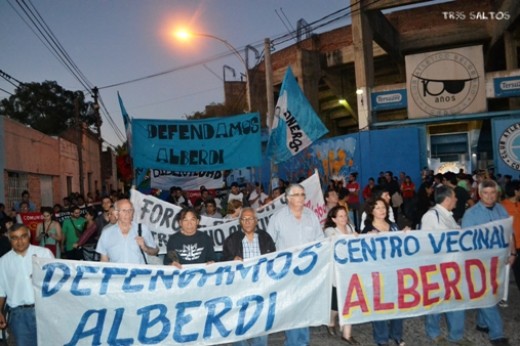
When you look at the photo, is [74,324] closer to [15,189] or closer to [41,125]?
[15,189]

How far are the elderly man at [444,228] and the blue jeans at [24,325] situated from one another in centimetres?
381

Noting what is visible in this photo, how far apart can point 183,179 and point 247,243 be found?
6.70 m

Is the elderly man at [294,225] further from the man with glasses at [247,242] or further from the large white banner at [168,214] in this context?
the large white banner at [168,214]

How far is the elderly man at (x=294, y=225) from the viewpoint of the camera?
555 cm

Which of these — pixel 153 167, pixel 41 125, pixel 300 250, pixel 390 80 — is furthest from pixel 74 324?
pixel 41 125

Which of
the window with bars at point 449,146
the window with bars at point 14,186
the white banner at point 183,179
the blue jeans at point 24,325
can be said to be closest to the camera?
the blue jeans at point 24,325

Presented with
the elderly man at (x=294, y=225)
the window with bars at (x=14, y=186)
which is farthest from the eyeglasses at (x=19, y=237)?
the window with bars at (x=14, y=186)

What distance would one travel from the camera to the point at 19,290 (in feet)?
14.8

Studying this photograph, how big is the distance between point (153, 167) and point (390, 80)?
75.2 ft

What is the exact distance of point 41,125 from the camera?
5169cm

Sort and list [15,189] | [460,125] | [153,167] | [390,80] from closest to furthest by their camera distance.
→ [153,167], [15,189], [460,125], [390,80]

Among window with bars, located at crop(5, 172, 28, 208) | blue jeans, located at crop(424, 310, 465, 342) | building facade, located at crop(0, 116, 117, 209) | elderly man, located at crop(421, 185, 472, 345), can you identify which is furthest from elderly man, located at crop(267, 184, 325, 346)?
window with bars, located at crop(5, 172, 28, 208)

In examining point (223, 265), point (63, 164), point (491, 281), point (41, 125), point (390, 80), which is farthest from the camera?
point (41, 125)

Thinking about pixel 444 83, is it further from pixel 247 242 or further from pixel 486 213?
pixel 247 242
